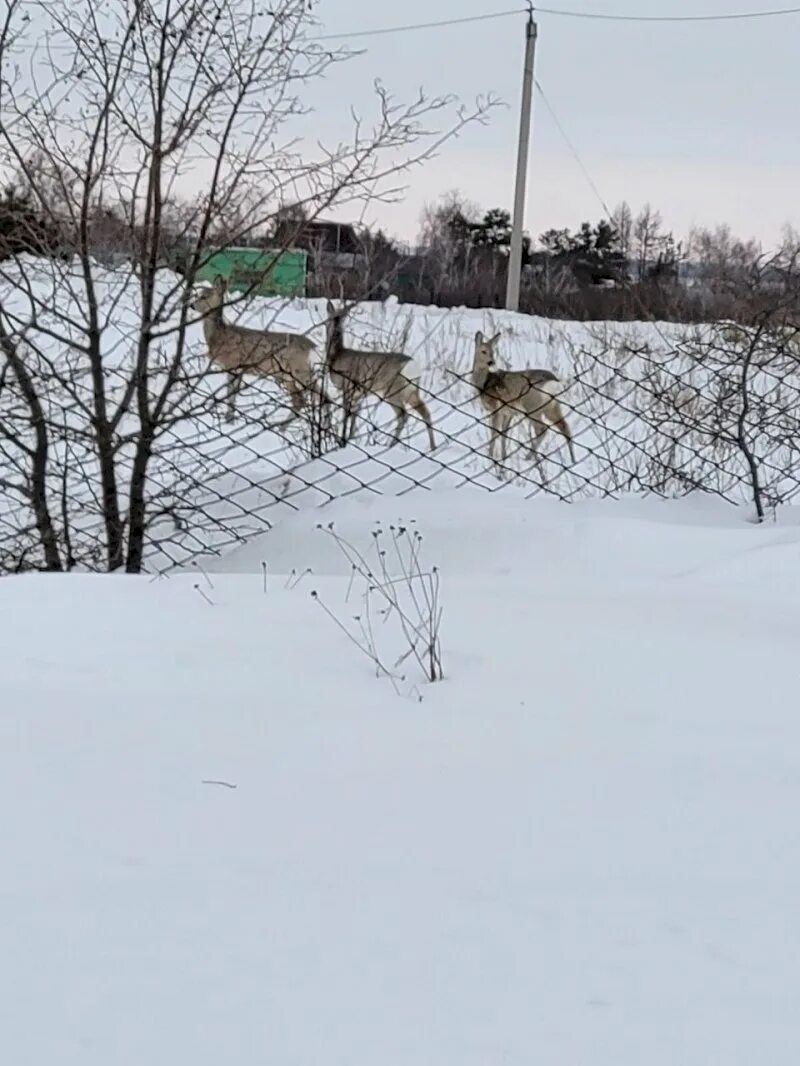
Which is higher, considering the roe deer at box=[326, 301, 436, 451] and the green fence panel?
the green fence panel

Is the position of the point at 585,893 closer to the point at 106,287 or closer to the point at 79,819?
the point at 79,819

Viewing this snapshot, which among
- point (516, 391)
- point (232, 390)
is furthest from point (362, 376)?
point (516, 391)

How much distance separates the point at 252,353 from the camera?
5359 mm

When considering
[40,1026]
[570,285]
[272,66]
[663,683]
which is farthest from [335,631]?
[570,285]

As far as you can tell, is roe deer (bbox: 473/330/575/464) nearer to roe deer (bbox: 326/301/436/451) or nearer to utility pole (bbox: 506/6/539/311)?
roe deer (bbox: 326/301/436/451)

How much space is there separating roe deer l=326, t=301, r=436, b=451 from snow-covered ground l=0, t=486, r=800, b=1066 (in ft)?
6.88

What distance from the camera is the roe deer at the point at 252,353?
511cm

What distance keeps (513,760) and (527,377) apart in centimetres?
627

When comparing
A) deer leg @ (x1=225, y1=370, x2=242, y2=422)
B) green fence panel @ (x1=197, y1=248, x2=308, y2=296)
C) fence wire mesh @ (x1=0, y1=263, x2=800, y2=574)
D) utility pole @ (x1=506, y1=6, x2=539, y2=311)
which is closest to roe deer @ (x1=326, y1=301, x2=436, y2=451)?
fence wire mesh @ (x1=0, y1=263, x2=800, y2=574)

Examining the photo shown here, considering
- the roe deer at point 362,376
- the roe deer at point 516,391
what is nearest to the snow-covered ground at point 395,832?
the roe deer at point 362,376

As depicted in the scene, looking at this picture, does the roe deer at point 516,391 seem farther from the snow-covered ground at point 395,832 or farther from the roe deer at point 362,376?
the snow-covered ground at point 395,832

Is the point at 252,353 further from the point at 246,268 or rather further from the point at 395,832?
the point at 395,832

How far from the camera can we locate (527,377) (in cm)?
884

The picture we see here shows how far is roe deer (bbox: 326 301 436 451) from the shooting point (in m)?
6.12
